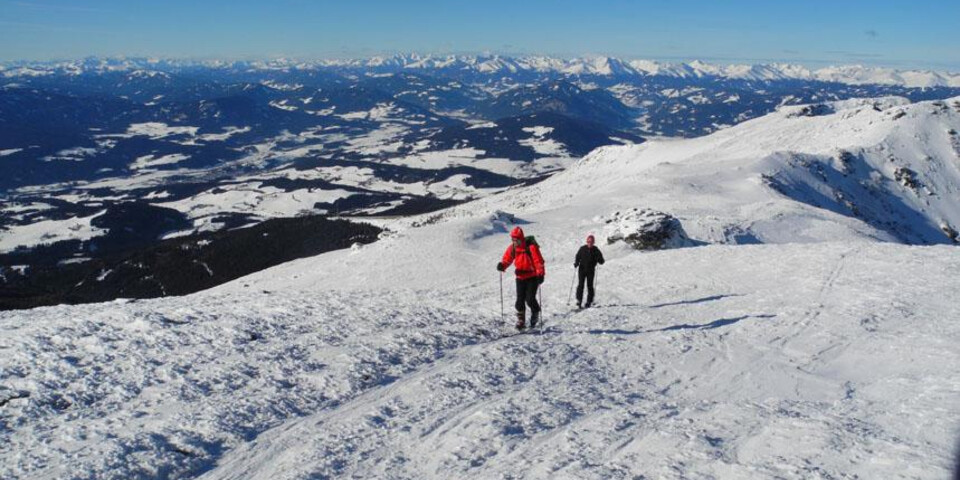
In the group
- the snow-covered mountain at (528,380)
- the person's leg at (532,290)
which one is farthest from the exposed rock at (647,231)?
the person's leg at (532,290)

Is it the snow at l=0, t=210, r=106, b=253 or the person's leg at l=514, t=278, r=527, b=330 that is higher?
the person's leg at l=514, t=278, r=527, b=330

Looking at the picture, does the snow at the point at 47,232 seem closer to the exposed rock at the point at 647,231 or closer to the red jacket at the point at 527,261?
the exposed rock at the point at 647,231

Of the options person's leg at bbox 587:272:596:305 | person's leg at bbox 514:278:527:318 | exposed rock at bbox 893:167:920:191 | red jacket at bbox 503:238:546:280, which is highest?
red jacket at bbox 503:238:546:280

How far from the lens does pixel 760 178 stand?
6662cm

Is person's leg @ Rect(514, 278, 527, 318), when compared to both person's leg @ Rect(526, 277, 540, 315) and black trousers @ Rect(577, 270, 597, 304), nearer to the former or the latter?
person's leg @ Rect(526, 277, 540, 315)

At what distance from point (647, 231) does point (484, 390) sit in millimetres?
28355

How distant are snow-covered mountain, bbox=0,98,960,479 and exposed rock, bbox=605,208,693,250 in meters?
9.96

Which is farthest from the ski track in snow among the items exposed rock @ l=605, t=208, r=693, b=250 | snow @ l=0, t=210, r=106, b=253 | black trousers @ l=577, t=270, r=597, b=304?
snow @ l=0, t=210, r=106, b=253

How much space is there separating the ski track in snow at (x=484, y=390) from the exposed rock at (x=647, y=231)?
1701cm

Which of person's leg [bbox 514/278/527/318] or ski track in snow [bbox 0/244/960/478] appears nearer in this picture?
ski track in snow [bbox 0/244/960/478]

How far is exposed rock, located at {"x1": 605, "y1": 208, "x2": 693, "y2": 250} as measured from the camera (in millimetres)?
37000

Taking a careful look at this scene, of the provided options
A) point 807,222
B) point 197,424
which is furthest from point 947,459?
point 807,222

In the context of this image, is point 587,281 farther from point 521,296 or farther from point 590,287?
point 521,296

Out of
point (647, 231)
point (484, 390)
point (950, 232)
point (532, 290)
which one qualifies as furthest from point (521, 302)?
point (950, 232)
